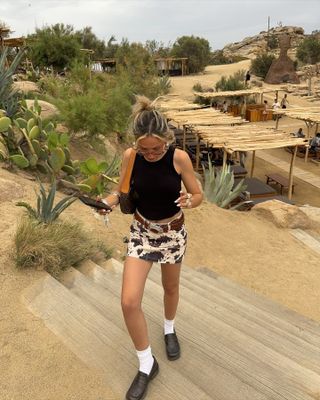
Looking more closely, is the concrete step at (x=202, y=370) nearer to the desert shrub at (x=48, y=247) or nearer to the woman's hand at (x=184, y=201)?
the desert shrub at (x=48, y=247)

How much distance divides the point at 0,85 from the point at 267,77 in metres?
31.1

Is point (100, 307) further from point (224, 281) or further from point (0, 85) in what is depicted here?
point (0, 85)

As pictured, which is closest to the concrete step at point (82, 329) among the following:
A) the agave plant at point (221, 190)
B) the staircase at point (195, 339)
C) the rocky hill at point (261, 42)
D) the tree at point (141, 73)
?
the staircase at point (195, 339)

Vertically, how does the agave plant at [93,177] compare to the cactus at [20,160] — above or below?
below

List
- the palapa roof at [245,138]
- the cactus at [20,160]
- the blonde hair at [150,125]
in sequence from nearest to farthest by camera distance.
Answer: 1. the blonde hair at [150,125]
2. the cactus at [20,160]
3. the palapa roof at [245,138]

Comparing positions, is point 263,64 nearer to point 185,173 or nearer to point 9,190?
point 9,190

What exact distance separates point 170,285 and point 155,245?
0.30 meters

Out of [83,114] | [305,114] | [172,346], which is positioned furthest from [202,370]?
[305,114]

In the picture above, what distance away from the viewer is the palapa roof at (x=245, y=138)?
980cm

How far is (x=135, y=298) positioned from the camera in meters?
1.94

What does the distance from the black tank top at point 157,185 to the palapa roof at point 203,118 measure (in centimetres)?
1049

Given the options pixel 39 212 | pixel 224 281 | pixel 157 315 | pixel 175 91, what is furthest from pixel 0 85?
pixel 175 91

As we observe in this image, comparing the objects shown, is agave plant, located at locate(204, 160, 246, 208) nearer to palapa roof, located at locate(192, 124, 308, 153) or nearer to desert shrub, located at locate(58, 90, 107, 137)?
palapa roof, located at locate(192, 124, 308, 153)

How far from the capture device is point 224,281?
4207mm
